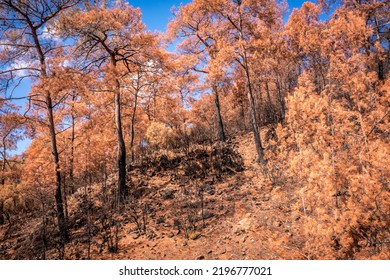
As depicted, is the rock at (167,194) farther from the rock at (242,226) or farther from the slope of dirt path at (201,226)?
the rock at (242,226)

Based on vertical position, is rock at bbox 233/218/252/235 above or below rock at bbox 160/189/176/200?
below

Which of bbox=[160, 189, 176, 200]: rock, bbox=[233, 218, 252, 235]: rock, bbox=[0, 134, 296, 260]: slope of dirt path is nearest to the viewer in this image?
bbox=[0, 134, 296, 260]: slope of dirt path

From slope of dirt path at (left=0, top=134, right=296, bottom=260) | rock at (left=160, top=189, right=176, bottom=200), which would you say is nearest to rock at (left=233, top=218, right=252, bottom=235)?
slope of dirt path at (left=0, top=134, right=296, bottom=260)

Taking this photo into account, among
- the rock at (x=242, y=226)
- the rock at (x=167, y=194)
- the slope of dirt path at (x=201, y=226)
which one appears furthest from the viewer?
the rock at (x=167, y=194)

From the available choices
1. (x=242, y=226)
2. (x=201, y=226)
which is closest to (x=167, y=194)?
(x=201, y=226)

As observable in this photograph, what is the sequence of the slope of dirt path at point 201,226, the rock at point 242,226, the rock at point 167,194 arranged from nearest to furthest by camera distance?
1. the slope of dirt path at point 201,226
2. the rock at point 242,226
3. the rock at point 167,194

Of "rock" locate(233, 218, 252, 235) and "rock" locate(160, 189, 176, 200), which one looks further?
"rock" locate(160, 189, 176, 200)

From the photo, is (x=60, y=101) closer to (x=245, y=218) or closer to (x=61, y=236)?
(x=61, y=236)

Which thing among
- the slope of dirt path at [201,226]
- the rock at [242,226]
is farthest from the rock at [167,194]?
the rock at [242,226]

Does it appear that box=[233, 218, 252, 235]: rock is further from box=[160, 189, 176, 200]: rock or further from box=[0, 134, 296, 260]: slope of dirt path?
box=[160, 189, 176, 200]: rock

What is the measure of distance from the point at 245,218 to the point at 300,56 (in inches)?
472

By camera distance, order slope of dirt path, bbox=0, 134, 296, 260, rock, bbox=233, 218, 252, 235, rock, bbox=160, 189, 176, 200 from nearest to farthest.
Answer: slope of dirt path, bbox=0, 134, 296, 260, rock, bbox=233, 218, 252, 235, rock, bbox=160, 189, 176, 200

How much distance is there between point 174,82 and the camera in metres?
10.4
